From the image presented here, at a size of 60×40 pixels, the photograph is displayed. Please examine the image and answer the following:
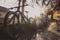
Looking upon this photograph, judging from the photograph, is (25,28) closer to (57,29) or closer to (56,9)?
(57,29)

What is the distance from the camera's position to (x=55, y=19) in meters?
3.83

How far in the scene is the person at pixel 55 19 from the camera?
369cm

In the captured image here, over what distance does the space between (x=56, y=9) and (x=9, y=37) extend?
92.4 inches

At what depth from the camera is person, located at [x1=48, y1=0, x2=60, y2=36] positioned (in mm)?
3686

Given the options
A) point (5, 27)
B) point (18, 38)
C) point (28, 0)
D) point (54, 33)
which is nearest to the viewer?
point (5, 27)

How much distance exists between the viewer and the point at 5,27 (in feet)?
5.84

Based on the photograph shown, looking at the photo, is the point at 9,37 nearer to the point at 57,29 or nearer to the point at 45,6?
the point at 57,29

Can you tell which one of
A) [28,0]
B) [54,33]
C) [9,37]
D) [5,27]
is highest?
[28,0]

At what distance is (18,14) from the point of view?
2129 millimetres

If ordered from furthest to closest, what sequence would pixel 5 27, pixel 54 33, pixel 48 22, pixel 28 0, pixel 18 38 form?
1. pixel 28 0
2. pixel 48 22
3. pixel 54 33
4. pixel 18 38
5. pixel 5 27

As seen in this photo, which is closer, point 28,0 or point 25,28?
point 25,28

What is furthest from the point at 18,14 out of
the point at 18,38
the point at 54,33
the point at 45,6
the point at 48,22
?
the point at 45,6

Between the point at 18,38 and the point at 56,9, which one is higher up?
the point at 56,9

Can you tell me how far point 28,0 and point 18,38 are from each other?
7.49 feet
